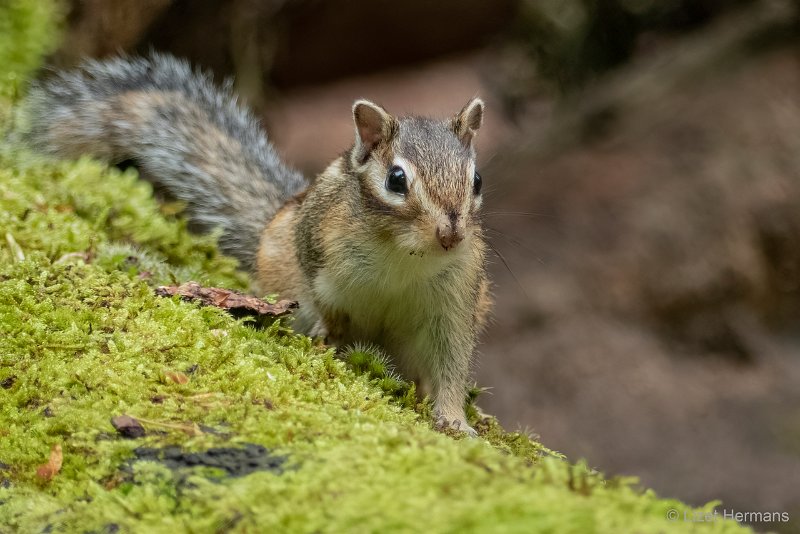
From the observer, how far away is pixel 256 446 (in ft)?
8.73

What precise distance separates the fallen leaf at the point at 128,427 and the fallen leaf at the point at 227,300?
105 centimetres

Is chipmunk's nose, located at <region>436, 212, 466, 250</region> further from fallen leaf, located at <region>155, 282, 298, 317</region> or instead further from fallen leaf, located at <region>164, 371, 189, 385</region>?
fallen leaf, located at <region>164, 371, 189, 385</region>

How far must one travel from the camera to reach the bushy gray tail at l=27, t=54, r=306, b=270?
543 centimetres

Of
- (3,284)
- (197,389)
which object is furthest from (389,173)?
(3,284)

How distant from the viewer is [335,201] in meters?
4.55

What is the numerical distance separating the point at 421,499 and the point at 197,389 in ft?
3.98

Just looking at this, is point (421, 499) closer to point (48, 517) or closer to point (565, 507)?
point (565, 507)

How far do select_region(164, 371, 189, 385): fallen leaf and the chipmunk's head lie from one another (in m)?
1.20

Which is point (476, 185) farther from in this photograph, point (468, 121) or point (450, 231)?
point (468, 121)

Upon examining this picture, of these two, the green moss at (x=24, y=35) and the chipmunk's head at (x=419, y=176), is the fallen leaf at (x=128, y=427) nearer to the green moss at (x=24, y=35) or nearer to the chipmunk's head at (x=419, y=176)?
the chipmunk's head at (x=419, y=176)

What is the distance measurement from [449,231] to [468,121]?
1.00 meters

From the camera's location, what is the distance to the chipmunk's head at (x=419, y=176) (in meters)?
3.90

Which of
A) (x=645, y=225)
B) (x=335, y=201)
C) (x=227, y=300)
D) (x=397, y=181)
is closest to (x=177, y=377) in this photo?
(x=227, y=300)

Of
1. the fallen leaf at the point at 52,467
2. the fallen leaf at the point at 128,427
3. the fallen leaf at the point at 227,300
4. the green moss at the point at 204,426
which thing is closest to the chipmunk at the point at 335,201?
the green moss at the point at 204,426
